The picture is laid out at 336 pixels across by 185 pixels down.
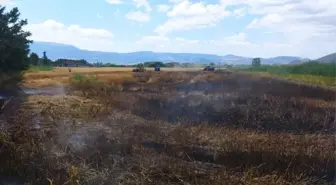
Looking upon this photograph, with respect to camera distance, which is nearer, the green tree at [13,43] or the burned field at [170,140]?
the burned field at [170,140]

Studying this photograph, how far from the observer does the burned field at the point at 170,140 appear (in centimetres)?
894

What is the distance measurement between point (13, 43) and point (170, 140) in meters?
16.1

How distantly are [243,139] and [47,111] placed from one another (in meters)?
7.27

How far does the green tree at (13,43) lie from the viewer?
82.1 ft

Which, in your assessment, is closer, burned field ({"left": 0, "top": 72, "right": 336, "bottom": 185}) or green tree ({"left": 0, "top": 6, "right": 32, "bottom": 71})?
burned field ({"left": 0, "top": 72, "right": 336, "bottom": 185})

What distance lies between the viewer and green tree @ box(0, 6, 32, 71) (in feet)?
82.1

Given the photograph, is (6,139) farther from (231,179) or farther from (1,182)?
(231,179)

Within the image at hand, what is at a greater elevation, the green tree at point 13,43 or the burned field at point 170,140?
the green tree at point 13,43

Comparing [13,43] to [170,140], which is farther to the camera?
[13,43]

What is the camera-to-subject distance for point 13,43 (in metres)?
25.2

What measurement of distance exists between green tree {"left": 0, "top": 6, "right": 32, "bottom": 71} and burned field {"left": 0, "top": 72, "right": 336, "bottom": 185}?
635cm

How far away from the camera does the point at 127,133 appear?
13250mm

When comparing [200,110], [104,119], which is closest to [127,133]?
[104,119]

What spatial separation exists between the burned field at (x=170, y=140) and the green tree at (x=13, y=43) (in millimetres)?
6351
